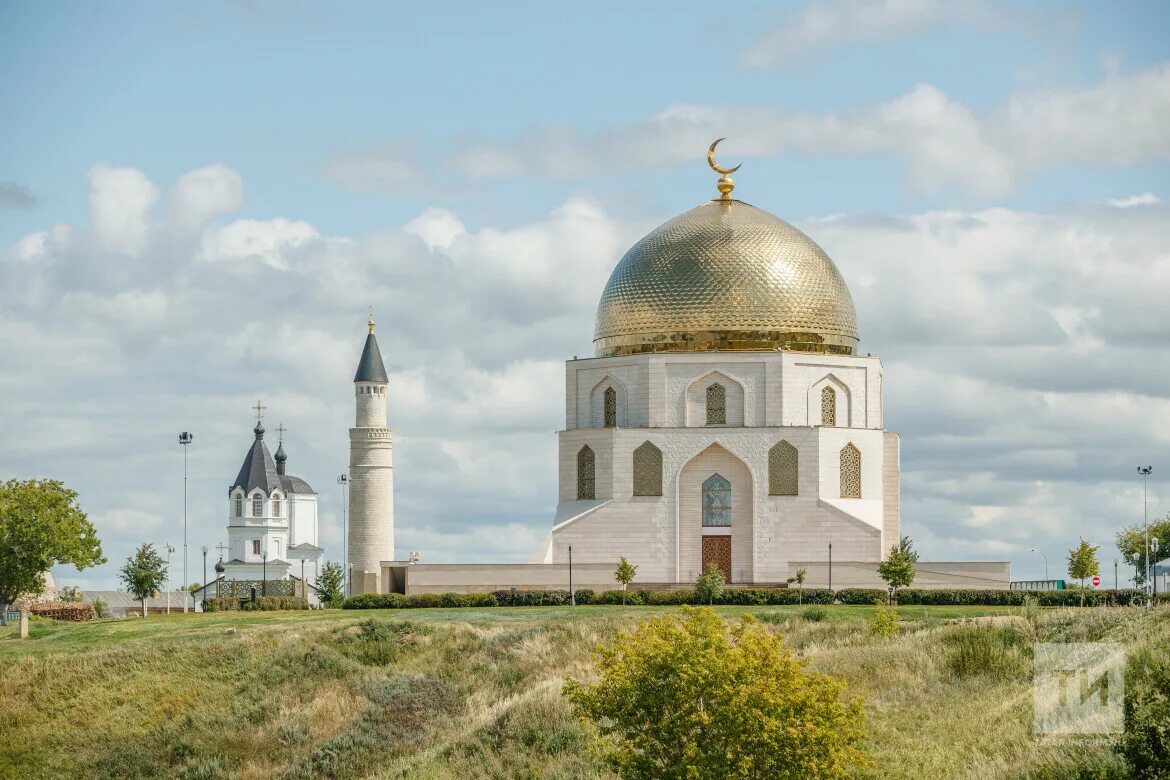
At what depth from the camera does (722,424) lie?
55.8 meters

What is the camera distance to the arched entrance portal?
55.2 metres

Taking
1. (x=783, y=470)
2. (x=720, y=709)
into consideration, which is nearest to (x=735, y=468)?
(x=783, y=470)

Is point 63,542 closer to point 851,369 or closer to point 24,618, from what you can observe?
point 24,618

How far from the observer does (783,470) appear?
5541 cm

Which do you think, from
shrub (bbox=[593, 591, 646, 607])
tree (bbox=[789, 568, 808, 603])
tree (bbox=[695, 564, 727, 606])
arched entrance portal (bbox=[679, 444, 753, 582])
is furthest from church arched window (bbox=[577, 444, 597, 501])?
tree (bbox=[789, 568, 808, 603])

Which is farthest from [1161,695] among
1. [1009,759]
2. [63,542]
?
[63,542]

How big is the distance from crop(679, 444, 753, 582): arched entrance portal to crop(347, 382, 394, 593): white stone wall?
32.4 feet

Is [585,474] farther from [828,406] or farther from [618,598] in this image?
[828,406]

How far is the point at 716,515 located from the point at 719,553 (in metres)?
1.20

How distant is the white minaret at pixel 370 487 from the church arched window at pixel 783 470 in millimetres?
12640

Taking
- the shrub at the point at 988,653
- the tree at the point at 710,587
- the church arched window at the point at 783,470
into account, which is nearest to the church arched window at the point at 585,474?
the church arched window at the point at 783,470

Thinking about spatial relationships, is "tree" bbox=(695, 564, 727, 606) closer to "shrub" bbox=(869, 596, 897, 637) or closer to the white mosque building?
the white mosque building

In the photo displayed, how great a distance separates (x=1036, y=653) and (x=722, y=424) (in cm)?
2480

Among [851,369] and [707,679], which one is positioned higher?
[851,369]
